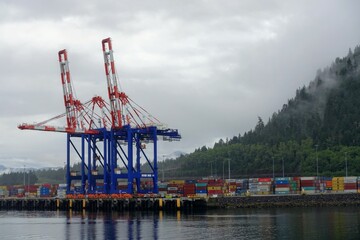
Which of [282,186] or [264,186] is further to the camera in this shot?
[264,186]

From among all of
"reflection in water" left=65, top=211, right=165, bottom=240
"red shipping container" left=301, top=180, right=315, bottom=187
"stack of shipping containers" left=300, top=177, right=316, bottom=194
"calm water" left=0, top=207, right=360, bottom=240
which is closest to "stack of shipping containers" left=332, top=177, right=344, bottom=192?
"stack of shipping containers" left=300, top=177, right=316, bottom=194

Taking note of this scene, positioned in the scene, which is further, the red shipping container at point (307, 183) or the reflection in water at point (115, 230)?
the red shipping container at point (307, 183)

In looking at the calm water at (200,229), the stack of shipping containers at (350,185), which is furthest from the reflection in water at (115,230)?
the stack of shipping containers at (350,185)

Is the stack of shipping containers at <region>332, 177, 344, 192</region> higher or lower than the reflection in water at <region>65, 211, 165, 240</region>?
higher

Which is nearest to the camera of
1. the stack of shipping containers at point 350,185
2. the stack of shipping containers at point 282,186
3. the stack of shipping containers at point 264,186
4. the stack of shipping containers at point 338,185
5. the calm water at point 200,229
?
Result: the calm water at point 200,229

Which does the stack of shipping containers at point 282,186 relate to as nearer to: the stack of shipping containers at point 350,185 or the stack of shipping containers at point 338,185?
the stack of shipping containers at point 338,185

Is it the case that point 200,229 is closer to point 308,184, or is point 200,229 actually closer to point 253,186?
point 308,184

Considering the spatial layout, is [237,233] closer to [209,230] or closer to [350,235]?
[209,230]

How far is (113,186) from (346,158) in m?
70.3

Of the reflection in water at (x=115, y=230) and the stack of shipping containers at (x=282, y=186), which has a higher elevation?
the stack of shipping containers at (x=282, y=186)

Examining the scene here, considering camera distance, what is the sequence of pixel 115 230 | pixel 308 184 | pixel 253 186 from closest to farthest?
pixel 115 230, pixel 308 184, pixel 253 186

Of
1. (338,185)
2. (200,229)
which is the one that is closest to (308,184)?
(338,185)

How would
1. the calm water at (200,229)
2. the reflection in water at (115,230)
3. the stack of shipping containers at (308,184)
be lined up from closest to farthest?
the calm water at (200,229) < the reflection in water at (115,230) < the stack of shipping containers at (308,184)

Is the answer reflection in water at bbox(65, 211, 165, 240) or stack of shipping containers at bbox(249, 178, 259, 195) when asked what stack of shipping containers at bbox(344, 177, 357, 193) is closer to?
stack of shipping containers at bbox(249, 178, 259, 195)
